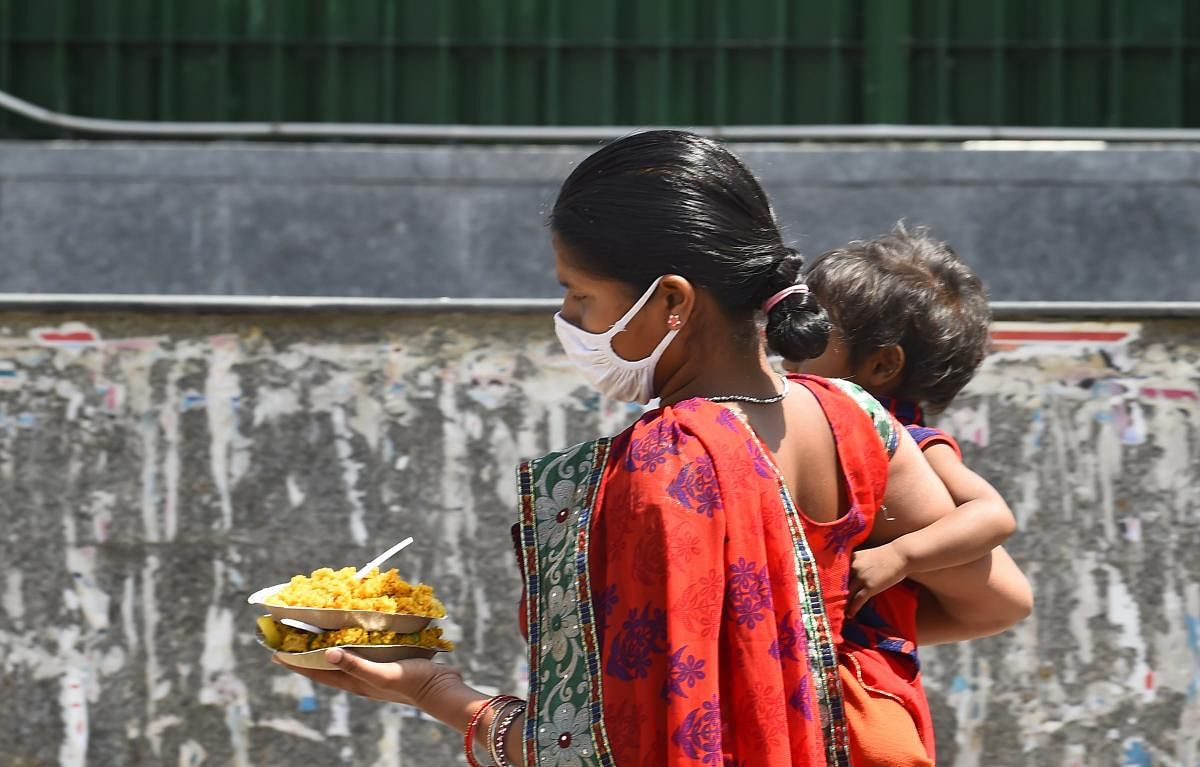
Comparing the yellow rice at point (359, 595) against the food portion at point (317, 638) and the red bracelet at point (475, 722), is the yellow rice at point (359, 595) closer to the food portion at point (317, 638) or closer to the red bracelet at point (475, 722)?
the food portion at point (317, 638)

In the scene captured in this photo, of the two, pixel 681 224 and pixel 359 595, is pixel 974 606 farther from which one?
pixel 359 595

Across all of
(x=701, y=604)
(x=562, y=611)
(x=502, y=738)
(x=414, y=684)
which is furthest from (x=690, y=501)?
(x=414, y=684)

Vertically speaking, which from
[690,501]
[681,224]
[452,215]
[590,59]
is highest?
[590,59]

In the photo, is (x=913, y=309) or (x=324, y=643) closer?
(x=324, y=643)

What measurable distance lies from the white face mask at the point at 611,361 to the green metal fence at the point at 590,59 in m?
3.04

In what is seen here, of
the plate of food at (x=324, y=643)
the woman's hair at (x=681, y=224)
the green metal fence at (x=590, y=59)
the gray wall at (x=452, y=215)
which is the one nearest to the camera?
the woman's hair at (x=681, y=224)

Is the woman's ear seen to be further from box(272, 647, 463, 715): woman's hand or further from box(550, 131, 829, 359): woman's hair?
box(272, 647, 463, 715): woman's hand

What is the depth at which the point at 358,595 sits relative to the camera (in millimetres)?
2031

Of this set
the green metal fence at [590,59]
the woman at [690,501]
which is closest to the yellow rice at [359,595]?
the woman at [690,501]

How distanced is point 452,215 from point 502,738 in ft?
8.52

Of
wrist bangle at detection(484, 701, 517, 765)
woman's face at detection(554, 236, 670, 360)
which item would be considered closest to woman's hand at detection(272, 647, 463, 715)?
wrist bangle at detection(484, 701, 517, 765)

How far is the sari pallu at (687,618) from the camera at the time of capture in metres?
1.57

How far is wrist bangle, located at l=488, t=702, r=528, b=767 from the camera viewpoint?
1.76m

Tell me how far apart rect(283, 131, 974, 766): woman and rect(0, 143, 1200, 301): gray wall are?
2.37 m
